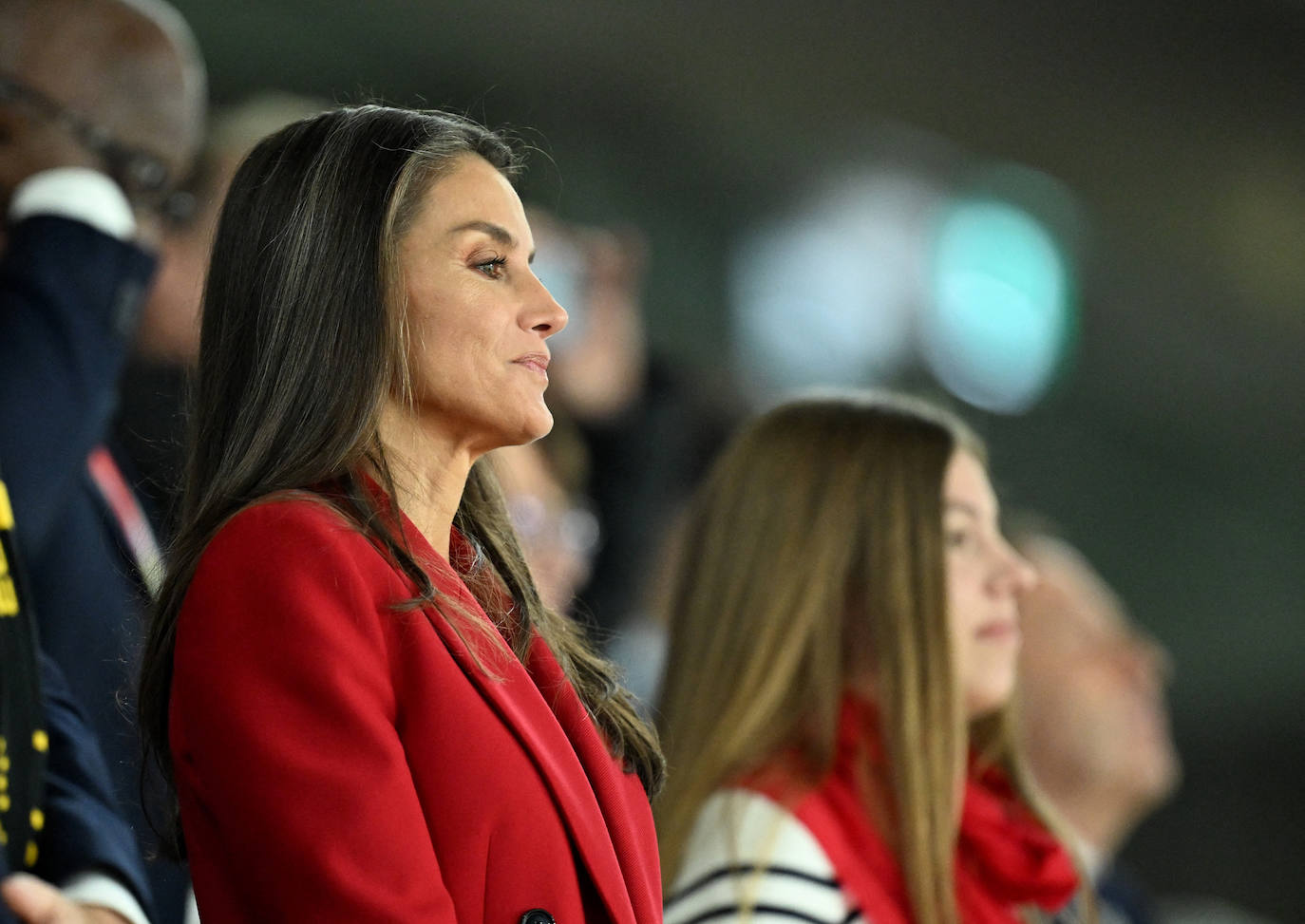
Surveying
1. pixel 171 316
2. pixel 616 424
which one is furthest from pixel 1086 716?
pixel 171 316

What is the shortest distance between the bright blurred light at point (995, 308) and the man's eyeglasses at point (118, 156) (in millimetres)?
3618

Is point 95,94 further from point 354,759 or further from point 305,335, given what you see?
point 354,759

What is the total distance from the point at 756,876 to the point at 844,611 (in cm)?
33

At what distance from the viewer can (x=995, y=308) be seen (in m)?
5.25

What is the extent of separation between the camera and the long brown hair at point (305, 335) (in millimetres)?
906

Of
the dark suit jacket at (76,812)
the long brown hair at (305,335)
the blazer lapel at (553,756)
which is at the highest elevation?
the long brown hair at (305,335)

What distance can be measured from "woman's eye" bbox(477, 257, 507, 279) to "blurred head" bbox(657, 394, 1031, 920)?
792 mm

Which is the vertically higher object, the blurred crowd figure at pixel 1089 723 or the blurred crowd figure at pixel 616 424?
the blurred crowd figure at pixel 616 424

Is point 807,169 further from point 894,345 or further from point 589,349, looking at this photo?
point 589,349

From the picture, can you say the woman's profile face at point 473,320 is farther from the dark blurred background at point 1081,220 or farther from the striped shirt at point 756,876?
the dark blurred background at point 1081,220

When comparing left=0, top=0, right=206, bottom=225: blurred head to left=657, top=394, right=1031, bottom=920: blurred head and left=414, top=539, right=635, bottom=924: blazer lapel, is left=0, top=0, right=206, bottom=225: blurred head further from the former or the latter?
left=414, top=539, right=635, bottom=924: blazer lapel

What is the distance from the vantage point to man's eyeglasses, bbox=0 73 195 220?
1.48 m

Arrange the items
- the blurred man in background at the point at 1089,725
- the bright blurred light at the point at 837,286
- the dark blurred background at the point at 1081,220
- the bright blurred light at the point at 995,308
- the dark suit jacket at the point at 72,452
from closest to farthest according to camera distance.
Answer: the dark suit jacket at the point at 72,452
the blurred man in background at the point at 1089,725
the dark blurred background at the point at 1081,220
the bright blurred light at the point at 837,286
the bright blurred light at the point at 995,308

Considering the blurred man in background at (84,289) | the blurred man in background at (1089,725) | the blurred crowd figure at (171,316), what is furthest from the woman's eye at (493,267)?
the blurred man in background at (1089,725)
